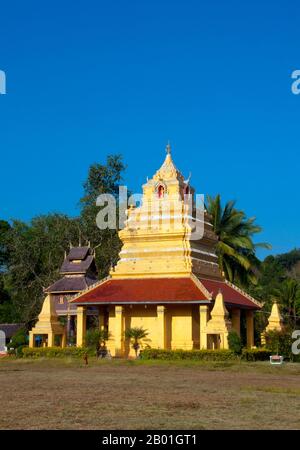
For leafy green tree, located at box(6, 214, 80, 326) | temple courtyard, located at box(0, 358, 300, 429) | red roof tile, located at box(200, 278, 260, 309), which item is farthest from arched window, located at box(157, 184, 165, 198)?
leafy green tree, located at box(6, 214, 80, 326)

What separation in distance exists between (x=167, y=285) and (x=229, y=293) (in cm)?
423

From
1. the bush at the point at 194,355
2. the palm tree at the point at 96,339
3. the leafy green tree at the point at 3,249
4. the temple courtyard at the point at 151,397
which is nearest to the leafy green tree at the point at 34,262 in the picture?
the leafy green tree at the point at 3,249

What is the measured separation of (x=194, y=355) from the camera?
2867 centimetres

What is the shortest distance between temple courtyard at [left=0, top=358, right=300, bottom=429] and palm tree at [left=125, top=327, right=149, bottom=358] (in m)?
4.95

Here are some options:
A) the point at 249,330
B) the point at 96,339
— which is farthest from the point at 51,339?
the point at 249,330

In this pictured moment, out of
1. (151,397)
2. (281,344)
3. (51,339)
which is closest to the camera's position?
(151,397)

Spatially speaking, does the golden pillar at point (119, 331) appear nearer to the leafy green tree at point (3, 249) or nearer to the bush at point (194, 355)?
the bush at point (194, 355)

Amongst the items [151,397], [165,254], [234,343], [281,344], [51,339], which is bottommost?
[151,397]

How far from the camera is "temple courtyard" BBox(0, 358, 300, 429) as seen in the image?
11484mm

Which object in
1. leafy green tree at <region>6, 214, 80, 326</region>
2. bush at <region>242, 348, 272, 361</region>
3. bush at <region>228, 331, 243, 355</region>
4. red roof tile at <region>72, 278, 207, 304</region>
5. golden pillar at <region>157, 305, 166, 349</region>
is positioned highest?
leafy green tree at <region>6, 214, 80, 326</region>

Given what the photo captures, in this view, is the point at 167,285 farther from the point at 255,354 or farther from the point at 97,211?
the point at 97,211

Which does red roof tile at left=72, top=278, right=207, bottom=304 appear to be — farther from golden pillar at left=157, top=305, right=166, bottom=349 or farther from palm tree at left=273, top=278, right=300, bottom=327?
palm tree at left=273, top=278, right=300, bottom=327
